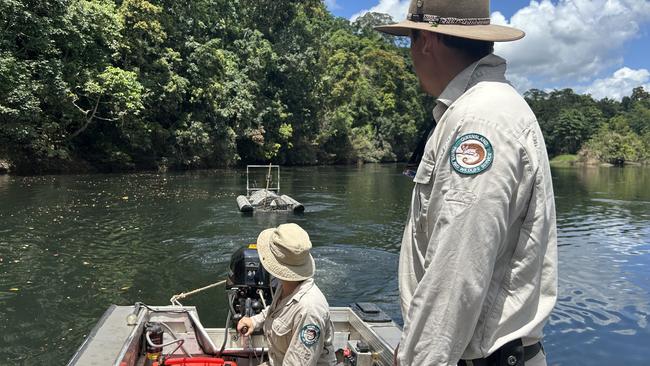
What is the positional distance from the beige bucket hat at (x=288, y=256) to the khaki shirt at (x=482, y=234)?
1.80 m

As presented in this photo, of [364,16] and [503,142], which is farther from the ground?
[364,16]

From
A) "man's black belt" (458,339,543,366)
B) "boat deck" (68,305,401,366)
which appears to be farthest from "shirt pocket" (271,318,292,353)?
"man's black belt" (458,339,543,366)

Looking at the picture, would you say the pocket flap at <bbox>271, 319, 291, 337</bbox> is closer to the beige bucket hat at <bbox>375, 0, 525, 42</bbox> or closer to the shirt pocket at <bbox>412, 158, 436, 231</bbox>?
the shirt pocket at <bbox>412, 158, 436, 231</bbox>

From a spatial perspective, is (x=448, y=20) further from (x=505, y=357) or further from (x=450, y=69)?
(x=505, y=357)

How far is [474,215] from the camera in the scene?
4.34 ft

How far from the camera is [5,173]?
27000mm

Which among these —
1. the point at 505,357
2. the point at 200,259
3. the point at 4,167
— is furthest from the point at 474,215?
the point at 4,167

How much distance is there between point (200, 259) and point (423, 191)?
1110 centimetres

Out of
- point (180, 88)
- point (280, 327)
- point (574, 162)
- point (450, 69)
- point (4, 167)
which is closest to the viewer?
point (450, 69)

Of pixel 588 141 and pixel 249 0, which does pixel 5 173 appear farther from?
pixel 588 141

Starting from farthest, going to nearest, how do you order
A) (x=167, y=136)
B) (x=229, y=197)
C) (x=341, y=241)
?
(x=167, y=136), (x=229, y=197), (x=341, y=241)

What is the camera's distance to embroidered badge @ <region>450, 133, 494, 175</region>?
1.33 meters

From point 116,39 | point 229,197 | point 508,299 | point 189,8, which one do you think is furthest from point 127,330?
point 189,8

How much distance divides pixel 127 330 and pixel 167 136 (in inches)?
1247
